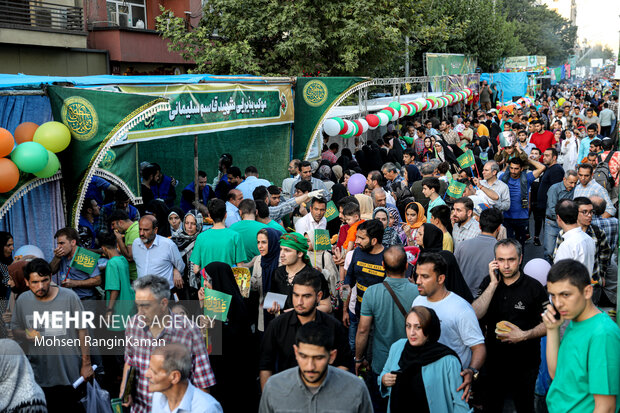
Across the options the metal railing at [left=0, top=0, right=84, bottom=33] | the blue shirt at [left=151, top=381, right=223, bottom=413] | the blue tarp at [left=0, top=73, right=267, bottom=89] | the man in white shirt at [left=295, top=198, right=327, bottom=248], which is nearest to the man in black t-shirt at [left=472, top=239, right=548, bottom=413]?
the blue shirt at [left=151, top=381, right=223, bottom=413]

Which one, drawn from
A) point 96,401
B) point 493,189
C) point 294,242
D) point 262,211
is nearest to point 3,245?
point 96,401

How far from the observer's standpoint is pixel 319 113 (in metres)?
13.4

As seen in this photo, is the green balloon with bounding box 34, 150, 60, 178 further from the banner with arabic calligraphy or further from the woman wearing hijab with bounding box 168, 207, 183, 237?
the banner with arabic calligraphy

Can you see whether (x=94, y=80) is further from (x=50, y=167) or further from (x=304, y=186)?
(x=304, y=186)

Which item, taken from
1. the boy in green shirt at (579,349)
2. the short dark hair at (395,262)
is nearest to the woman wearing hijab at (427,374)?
the boy in green shirt at (579,349)

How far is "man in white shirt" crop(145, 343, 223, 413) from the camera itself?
354 centimetres

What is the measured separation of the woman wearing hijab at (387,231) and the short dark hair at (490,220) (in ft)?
3.43

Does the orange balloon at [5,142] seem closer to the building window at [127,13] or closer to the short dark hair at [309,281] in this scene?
the short dark hair at [309,281]

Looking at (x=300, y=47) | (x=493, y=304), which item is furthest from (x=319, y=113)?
(x=493, y=304)

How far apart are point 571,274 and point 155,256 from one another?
14.5 ft

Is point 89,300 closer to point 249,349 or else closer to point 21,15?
point 249,349

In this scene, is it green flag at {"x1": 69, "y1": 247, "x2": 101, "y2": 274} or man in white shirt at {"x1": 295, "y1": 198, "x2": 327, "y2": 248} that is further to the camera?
man in white shirt at {"x1": 295, "y1": 198, "x2": 327, "y2": 248}

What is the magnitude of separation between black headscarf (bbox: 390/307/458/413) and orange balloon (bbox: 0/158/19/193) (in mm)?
4438

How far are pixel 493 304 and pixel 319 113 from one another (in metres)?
8.86
